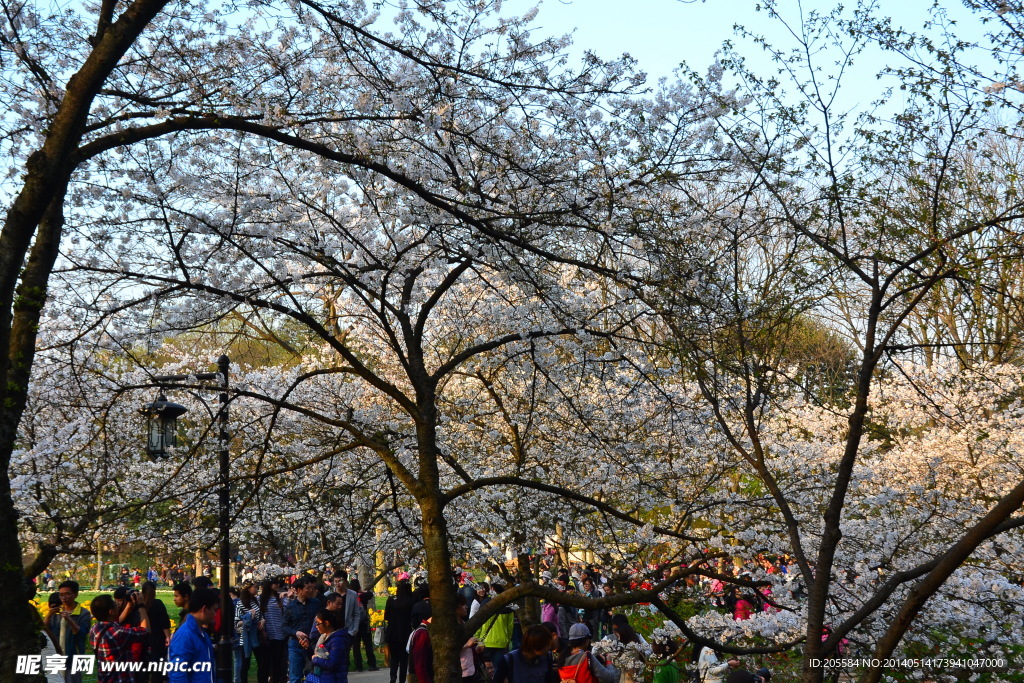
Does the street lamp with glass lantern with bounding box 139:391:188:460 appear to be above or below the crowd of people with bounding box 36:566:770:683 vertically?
above

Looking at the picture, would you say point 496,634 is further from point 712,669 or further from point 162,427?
point 162,427

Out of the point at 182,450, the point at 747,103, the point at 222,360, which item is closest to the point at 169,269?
the point at 222,360

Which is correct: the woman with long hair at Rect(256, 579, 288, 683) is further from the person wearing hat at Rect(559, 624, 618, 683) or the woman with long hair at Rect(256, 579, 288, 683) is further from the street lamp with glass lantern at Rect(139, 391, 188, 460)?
the person wearing hat at Rect(559, 624, 618, 683)

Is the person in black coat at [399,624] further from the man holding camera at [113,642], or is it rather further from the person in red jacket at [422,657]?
the man holding camera at [113,642]

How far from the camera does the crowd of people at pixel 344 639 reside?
288 inches

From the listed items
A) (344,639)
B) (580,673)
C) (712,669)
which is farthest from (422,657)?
(712,669)

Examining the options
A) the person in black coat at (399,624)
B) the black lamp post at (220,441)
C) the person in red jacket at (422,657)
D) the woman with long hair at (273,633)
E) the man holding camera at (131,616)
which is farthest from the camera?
the woman with long hair at (273,633)

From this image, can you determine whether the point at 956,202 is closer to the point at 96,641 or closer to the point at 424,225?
the point at 424,225

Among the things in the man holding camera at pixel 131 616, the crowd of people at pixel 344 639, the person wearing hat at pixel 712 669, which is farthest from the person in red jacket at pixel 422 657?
the person wearing hat at pixel 712 669

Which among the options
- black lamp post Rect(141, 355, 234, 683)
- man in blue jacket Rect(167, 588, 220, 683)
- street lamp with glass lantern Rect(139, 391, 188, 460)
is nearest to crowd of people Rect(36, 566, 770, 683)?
man in blue jacket Rect(167, 588, 220, 683)

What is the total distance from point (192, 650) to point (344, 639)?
2096 millimetres

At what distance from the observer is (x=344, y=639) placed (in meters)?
8.27

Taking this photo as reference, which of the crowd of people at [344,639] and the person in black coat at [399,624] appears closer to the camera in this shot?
the crowd of people at [344,639]

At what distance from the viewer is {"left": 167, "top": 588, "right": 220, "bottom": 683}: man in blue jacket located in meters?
6.29
